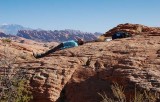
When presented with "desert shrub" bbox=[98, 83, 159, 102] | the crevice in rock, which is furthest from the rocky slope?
"desert shrub" bbox=[98, 83, 159, 102]

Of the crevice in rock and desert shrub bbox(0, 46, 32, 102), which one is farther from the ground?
desert shrub bbox(0, 46, 32, 102)

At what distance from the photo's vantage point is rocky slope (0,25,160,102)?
51.9 feet

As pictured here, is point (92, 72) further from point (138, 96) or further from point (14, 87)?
point (138, 96)

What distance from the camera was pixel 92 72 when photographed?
1744cm

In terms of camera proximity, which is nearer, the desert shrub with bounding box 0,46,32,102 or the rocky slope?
the rocky slope

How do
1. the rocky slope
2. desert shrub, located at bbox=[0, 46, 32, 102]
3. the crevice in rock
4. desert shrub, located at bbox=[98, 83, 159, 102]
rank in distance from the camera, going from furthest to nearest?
1. the crevice in rock
2. desert shrub, located at bbox=[0, 46, 32, 102]
3. the rocky slope
4. desert shrub, located at bbox=[98, 83, 159, 102]

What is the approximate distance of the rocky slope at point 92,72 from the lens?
1580cm

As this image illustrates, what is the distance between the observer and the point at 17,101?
16.2m

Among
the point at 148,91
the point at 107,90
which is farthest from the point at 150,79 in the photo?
the point at 107,90

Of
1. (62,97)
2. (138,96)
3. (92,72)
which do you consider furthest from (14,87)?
(138,96)

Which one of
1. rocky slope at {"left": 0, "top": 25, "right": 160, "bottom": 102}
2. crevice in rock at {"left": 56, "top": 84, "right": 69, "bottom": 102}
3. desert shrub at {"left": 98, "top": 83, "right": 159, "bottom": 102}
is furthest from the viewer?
crevice in rock at {"left": 56, "top": 84, "right": 69, "bottom": 102}

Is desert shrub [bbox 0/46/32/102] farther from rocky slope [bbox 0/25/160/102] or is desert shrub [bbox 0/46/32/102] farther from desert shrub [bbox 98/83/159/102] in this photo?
desert shrub [bbox 98/83/159/102]

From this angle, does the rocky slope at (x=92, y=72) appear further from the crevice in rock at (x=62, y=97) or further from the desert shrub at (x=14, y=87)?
the desert shrub at (x=14, y=87)

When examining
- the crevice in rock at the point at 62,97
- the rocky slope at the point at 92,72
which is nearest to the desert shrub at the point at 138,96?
the rocky slope at the point at 92,72
